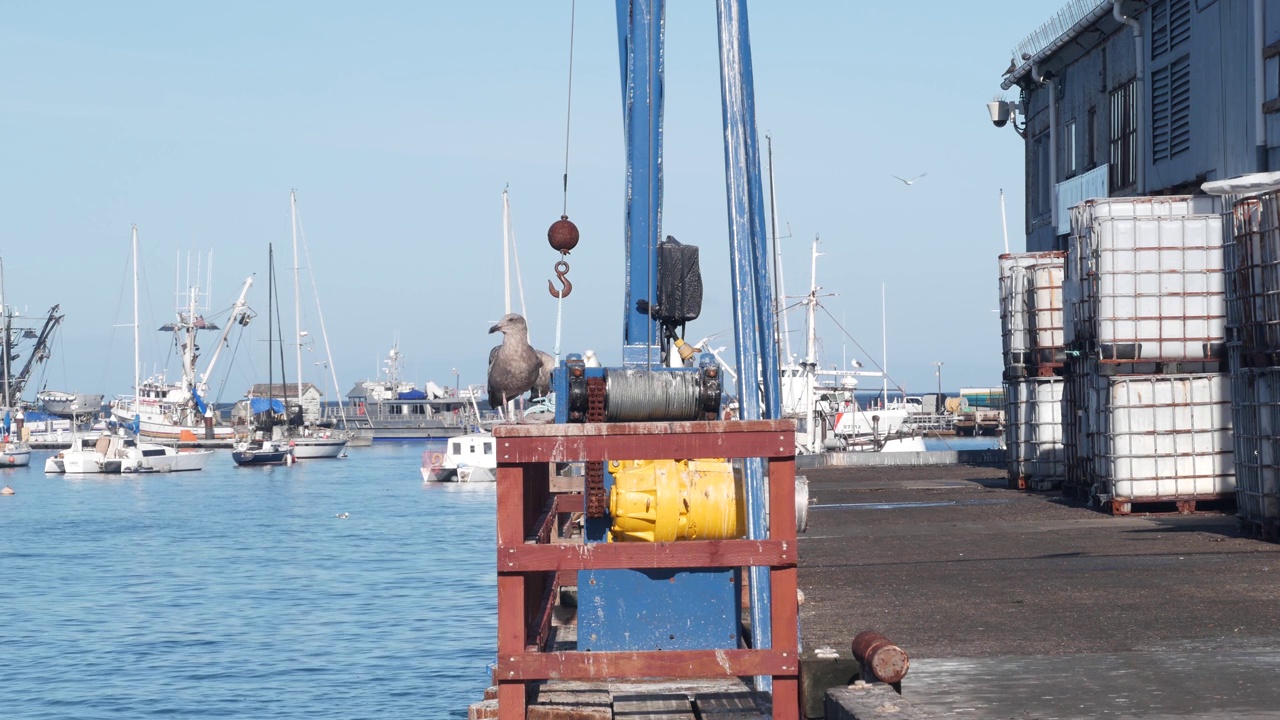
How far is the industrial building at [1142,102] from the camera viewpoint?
2122cm

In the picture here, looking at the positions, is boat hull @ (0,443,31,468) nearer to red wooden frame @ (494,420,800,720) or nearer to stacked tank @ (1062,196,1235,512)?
stacked tank @ (1062,196,1235,512)

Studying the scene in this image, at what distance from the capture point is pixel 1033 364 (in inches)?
938

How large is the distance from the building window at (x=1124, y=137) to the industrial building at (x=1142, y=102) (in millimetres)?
27

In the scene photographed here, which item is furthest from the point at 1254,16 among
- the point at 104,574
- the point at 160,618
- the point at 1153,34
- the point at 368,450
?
the point at 368,450

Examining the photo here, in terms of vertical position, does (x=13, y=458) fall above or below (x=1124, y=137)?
below

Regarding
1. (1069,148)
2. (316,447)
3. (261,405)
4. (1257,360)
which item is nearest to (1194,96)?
(1069,148)

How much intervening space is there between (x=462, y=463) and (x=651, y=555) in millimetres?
70877

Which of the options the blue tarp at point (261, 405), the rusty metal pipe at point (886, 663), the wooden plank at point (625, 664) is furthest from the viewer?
the blue tarp at point (261, 405)

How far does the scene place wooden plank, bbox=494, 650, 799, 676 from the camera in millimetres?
7133

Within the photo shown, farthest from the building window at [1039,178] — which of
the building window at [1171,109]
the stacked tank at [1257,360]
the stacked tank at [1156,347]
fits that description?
the stacked tank at [1257,360]

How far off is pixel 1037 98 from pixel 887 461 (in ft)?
32.3

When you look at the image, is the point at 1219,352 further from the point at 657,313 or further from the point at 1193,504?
the point at 657,313

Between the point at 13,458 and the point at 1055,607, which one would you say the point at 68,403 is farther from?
the point at 1055,607

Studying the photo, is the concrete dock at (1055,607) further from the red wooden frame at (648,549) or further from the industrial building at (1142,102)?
the industrial building at (1142,102)
